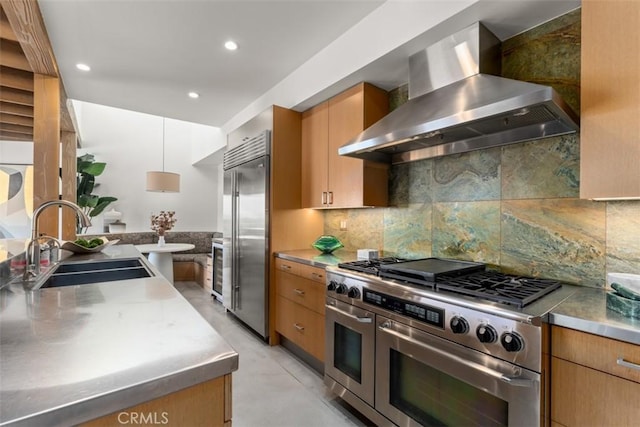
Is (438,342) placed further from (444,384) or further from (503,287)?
(503,287)

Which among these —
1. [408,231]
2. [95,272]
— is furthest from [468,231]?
[95,272]

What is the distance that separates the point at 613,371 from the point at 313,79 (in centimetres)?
273

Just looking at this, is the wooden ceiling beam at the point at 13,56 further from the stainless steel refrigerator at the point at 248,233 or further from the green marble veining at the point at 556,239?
the green marble veining at the point at 556,239

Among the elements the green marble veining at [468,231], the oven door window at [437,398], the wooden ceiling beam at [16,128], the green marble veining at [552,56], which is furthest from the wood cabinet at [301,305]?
the wooden ceiling beam at [16,128]

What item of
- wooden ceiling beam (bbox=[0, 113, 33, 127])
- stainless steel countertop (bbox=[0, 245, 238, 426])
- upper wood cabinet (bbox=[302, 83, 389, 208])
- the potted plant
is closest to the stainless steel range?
upper wood cabinet (bbox=[302, 83, 389, 208])

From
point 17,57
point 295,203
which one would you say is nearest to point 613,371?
point 295,203

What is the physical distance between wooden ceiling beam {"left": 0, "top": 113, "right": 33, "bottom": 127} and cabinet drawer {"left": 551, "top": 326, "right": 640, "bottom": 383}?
6222mm

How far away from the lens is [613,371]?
3.43 feet

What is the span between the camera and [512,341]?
1.23 meters

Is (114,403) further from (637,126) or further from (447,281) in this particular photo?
(637,126)

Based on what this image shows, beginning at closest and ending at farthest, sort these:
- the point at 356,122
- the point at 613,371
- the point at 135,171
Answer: the point at 613,371 < the point at 356,122 < the point at 135,171

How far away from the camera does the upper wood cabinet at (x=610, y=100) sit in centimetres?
123

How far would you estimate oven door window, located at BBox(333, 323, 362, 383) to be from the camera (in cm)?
196

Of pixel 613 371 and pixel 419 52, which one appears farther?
pixel 419 52
